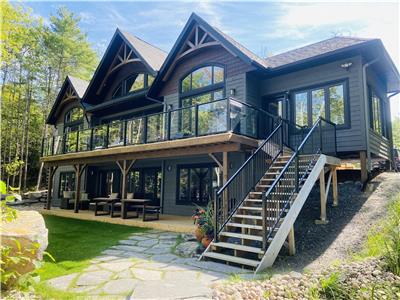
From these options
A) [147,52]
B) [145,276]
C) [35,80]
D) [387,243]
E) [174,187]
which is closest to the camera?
[387,243]

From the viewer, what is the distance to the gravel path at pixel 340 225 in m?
5.45

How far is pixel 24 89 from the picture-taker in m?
25.1

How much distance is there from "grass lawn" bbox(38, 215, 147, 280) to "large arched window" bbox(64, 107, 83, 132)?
8.69 meters

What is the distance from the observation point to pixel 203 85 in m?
11.5

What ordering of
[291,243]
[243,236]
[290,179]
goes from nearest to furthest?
[243,236] < [291,243] < [290,179]

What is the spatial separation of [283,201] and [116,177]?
11.4 metres

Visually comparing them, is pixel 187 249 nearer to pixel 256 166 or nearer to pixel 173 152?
pixel 256 166

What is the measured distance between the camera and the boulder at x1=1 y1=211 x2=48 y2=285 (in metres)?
3.58

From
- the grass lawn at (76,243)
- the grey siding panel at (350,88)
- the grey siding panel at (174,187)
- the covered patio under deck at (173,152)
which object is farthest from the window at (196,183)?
the grey siding panel at (350,88)

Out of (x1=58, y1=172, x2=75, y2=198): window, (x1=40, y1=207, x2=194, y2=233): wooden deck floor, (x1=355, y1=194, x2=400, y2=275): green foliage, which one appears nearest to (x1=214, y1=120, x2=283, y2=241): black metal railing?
(x1=40, y1=207, x2=194, y2=233): wooden deck floor

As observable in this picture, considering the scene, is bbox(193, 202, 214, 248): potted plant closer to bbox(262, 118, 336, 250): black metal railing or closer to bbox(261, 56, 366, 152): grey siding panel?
bbox(262, 118, 336, 250): black metal railing

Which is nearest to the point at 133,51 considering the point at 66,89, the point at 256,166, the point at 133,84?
the point at 133,84

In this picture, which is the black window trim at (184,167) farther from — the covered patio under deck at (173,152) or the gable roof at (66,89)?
the gable roof at (66,89)

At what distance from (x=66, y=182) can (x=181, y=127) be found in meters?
12.1
